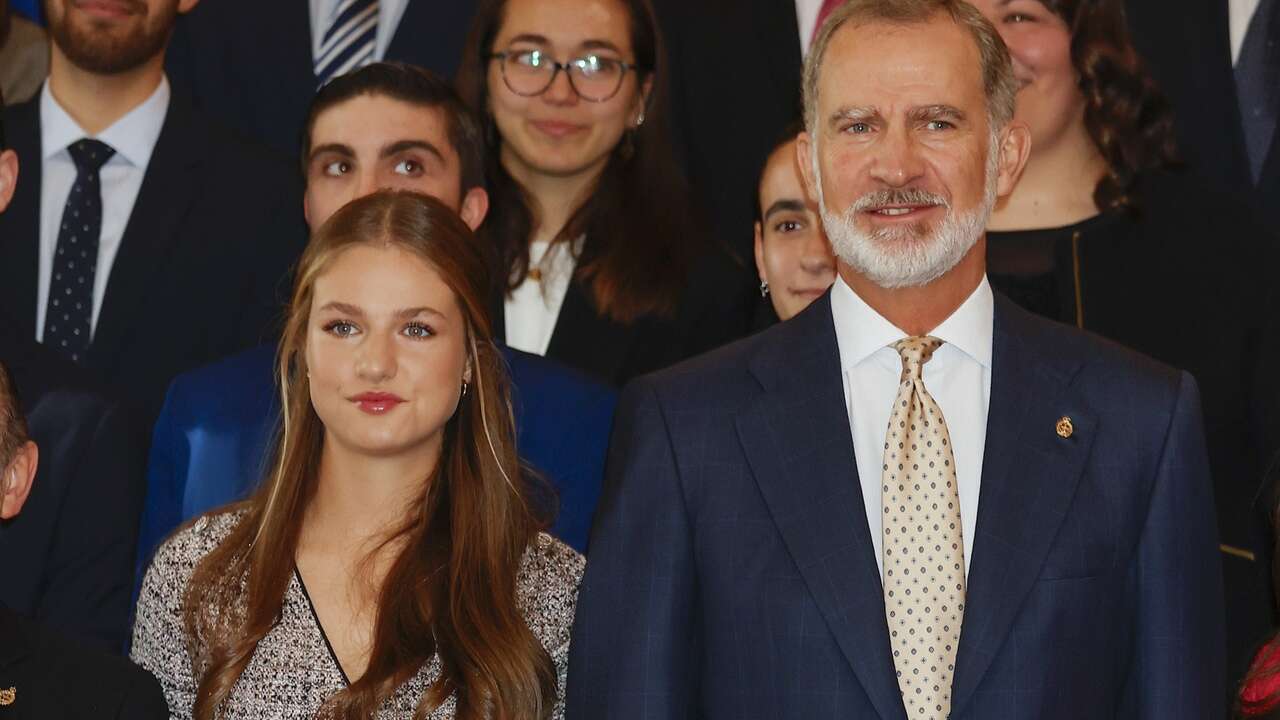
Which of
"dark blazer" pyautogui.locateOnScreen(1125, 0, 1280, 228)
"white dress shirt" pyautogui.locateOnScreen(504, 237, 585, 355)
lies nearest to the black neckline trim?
"white dress shirt" pyautogui.locateOnScreen(504, 237, 585, 355)

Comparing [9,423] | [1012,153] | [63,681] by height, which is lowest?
[63,681]

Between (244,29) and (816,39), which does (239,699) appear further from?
(244,29)

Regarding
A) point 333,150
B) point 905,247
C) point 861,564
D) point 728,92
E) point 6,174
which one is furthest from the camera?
point 728,92

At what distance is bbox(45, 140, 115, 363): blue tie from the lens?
3.96m

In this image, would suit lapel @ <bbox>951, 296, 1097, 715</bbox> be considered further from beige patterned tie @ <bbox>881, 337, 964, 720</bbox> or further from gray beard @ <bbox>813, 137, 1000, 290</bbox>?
gray beard @ <bbox>813, 137, 1000, 290</bbox>

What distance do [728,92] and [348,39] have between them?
3.10 ft

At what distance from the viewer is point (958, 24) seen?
2914mm

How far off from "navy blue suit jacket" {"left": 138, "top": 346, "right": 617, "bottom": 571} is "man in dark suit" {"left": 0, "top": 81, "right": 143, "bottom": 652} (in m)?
0.06

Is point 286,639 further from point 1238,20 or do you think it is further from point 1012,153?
point 1238,20

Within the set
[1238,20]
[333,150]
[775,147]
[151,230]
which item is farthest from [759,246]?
[1238,20]

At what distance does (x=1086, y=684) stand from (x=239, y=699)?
48.5 inches

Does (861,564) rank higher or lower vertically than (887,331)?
lower

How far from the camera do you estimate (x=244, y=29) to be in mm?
4629

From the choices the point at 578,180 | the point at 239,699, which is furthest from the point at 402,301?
the point at 578,180
